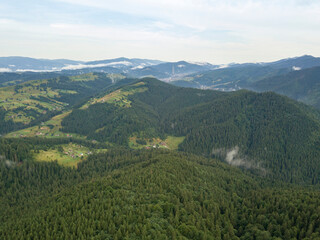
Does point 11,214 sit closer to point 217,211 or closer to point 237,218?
point 217,211

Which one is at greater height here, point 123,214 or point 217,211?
point 123,214

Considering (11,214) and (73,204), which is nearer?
(73,204)

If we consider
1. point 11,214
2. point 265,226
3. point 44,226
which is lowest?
point 11,214

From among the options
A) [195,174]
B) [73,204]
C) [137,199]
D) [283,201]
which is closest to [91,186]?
[73,204]

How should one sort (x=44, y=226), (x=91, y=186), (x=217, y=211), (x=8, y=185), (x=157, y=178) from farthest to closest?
(x=8, y=185)
(x=157, y=178)
(x=91, y=186)
(x=217, y=211)
(x=44, y=226)

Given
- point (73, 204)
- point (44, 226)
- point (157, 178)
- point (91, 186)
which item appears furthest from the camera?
point (157, 178)

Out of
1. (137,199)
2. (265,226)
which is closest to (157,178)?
(137,199)
